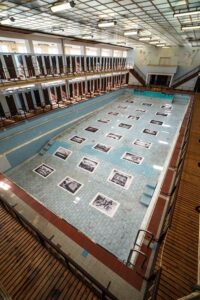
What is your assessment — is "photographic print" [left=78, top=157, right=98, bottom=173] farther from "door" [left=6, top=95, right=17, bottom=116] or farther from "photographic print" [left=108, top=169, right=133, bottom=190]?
"door" [left=6, top=95, right=17, bottom=116]

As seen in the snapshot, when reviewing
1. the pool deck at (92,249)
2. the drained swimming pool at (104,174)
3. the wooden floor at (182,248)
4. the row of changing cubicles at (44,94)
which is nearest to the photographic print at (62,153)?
the drained swimming pool at (104,174)

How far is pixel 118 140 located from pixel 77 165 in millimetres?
3713

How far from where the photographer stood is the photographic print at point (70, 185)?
7.05 meters

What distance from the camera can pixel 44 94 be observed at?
12.6 metres

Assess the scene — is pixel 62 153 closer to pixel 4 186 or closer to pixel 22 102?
pixel 4 186

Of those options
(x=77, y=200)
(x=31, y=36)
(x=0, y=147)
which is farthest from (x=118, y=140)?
(x=31, y=36)

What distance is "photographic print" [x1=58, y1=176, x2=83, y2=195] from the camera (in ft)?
23.1

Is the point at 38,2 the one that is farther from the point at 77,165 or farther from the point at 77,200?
the point at 77,200

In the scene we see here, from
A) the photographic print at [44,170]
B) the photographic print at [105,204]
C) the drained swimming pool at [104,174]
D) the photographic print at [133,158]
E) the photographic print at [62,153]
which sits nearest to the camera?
the drained swimming pool at [104,174]

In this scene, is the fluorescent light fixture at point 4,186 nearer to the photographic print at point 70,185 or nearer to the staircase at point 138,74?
A: the photographic print at point 70,185

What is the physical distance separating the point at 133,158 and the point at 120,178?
1.84m

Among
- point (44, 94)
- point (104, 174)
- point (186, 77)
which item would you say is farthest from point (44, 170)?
point (186, 77)

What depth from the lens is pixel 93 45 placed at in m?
16.4

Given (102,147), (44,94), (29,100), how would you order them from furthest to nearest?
(44,94) → (29,100) → (102,147)
